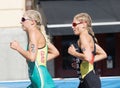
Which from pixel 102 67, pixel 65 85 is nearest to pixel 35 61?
pixel 65 85

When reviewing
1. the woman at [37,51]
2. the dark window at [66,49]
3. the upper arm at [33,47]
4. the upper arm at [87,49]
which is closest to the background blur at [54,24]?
the dark window at [66,49]

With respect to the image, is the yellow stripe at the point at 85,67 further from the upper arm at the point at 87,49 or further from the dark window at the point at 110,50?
the dark window at the point at 110,50

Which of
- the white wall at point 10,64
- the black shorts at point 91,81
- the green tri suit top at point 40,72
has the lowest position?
the white wall at point 10,64

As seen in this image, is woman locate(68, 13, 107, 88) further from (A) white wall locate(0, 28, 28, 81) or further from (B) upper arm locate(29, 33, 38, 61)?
(A) white wall locate(0, 28, 28, 81)

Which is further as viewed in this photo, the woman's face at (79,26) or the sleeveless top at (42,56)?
the woman's face at (79,26)

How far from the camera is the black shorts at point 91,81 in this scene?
17.5 ft

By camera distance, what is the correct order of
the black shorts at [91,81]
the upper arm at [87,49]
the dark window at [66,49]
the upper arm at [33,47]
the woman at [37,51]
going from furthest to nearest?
1. the dark window at [66,49]
2. the black shorts at [91,81]
3. the upper arm at [87,49]
4. the woman at [37,51]
5. the upper arm at [33,47]

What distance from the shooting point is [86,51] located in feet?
17.2

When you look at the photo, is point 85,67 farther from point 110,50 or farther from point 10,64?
point 110,50

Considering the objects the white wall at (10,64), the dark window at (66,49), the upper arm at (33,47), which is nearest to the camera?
the upper arm at (33,47)

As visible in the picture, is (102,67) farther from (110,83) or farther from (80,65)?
(80,65)

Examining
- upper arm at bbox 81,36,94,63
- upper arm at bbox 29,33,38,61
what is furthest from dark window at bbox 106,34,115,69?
upper arm at bbox 29,33,38,61

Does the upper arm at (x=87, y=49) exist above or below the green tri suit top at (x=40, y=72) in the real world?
above

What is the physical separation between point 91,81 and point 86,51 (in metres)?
0.36
